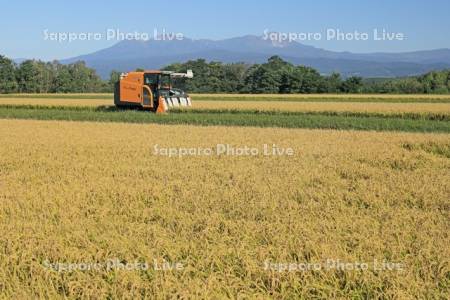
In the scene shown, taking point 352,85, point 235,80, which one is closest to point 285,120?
point 352,85

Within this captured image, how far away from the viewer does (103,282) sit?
11.7 ft

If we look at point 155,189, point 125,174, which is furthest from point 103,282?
point 125,174

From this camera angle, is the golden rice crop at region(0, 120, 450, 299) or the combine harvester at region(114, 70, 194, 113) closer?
the golden rice crop at region(0, 120, 450, 299)

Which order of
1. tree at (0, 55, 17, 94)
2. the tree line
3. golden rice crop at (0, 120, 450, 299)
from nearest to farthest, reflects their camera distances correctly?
golden rice crop at (0, 120, 450, 299)
the tree line
tree at (0, 55, 17, 94)

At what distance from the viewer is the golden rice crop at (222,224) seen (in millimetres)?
3578

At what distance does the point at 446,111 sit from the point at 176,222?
2258cm

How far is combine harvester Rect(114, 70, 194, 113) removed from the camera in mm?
23328

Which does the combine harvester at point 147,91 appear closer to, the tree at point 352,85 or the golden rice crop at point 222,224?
the golden rice crop at point 222,224

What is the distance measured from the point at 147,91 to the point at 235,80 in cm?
5086

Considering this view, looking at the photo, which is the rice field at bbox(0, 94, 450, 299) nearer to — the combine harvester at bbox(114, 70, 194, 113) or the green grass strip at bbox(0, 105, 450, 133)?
the green grass strip at bbox(0, 105, 450, 133)

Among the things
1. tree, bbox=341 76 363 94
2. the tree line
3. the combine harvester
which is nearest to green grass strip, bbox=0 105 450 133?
the combine harvester

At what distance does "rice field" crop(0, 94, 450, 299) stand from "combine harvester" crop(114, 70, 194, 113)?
12.6 metres

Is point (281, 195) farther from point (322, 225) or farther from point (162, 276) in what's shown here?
point (162, 276)

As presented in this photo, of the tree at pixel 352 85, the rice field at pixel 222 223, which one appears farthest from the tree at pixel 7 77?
the rice field at pixel 222 223
